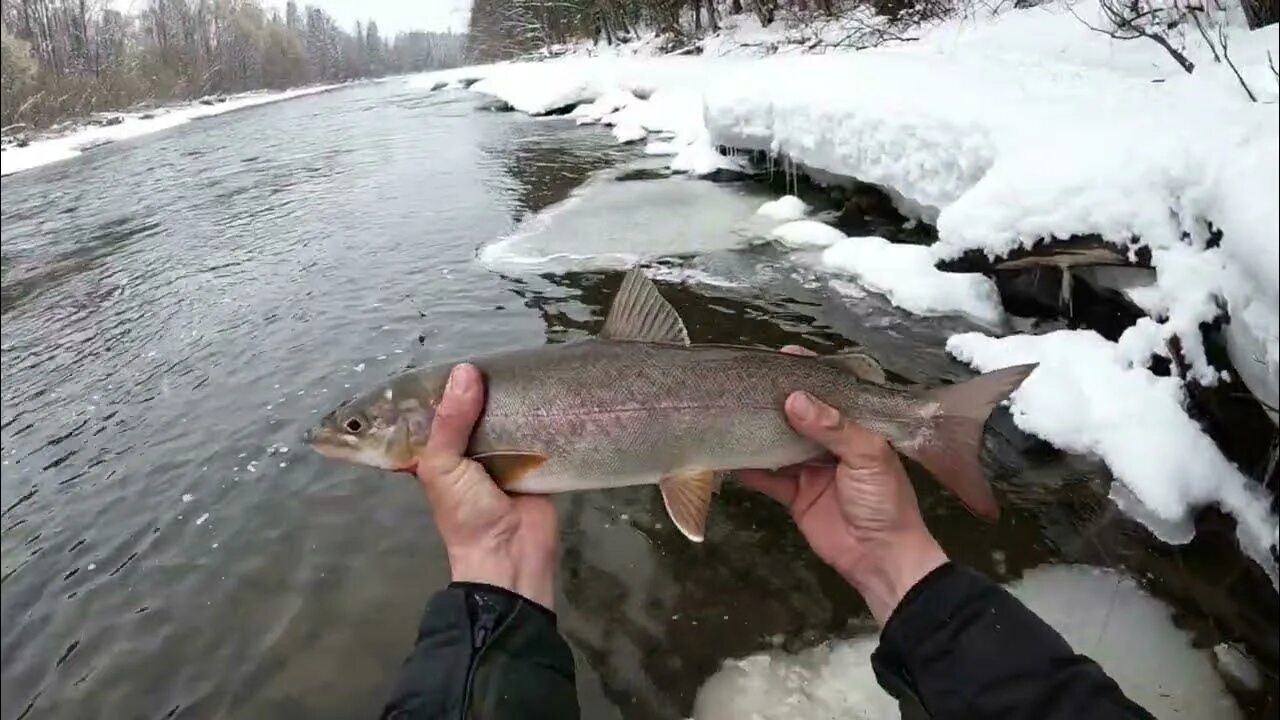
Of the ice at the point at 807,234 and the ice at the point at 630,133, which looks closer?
the ice at the point at 807,234

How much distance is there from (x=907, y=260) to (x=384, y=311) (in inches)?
221

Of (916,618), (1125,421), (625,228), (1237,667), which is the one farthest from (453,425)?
(625,228)

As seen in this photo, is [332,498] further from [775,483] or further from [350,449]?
[775,483]

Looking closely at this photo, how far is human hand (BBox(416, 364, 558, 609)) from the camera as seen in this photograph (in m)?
2.53

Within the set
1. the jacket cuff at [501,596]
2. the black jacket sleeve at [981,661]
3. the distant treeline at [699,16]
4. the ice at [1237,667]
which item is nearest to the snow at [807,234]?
the distant treeline at [699,16]

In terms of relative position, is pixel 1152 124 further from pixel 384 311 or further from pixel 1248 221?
pixel 384 311

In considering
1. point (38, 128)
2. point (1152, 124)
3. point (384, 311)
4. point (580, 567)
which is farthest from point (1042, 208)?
point (384, 311)

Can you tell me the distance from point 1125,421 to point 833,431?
2.83m

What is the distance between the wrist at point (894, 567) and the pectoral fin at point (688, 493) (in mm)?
558

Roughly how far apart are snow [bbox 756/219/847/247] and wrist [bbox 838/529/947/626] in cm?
724

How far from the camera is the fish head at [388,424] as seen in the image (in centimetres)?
274

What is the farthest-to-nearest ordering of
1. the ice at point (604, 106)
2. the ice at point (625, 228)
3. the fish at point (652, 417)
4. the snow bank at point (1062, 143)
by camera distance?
1. the ice at point (604, 106)
2. the ice at point (625, 228)
3. the fish at point (652, 417)
4. the snow bank at point (1062, 143)

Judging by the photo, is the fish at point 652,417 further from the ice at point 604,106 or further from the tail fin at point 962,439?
the ice at point 604,106

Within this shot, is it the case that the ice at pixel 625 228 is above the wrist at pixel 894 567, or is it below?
below
